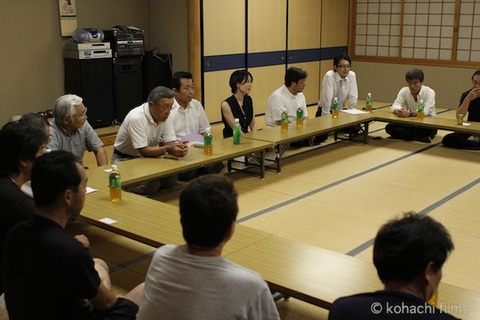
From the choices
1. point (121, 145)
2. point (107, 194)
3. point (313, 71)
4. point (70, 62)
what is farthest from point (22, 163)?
point (313, 71)

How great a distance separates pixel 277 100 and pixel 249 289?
4.61 metres

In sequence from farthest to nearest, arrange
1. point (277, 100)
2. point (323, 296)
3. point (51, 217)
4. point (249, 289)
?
point (277, 100)
point (323, 296)
point (51, 217)
point (249, 289)

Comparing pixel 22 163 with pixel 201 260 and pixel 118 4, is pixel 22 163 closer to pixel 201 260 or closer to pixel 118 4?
pixel 201 260

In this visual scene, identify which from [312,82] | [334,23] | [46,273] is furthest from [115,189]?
[334,23]

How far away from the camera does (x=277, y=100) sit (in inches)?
243

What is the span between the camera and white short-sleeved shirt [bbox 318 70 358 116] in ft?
23.2

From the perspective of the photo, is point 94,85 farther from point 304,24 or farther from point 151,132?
point 304,24

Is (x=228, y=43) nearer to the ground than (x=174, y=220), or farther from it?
farther from it

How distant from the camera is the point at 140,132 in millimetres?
4590

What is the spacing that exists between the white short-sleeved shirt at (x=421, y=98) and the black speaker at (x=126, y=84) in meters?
3.27

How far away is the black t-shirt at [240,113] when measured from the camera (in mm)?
5785

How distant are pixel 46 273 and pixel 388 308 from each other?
1.10 meters

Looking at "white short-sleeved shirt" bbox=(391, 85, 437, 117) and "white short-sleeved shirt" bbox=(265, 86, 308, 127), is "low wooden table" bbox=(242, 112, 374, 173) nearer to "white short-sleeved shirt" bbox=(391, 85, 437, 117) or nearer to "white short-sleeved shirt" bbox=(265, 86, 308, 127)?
"white short-sleeved shirt" bbox=(265, 86, 308, 127)

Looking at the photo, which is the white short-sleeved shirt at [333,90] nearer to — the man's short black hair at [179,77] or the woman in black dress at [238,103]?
the woman in black dress at [238,103]
